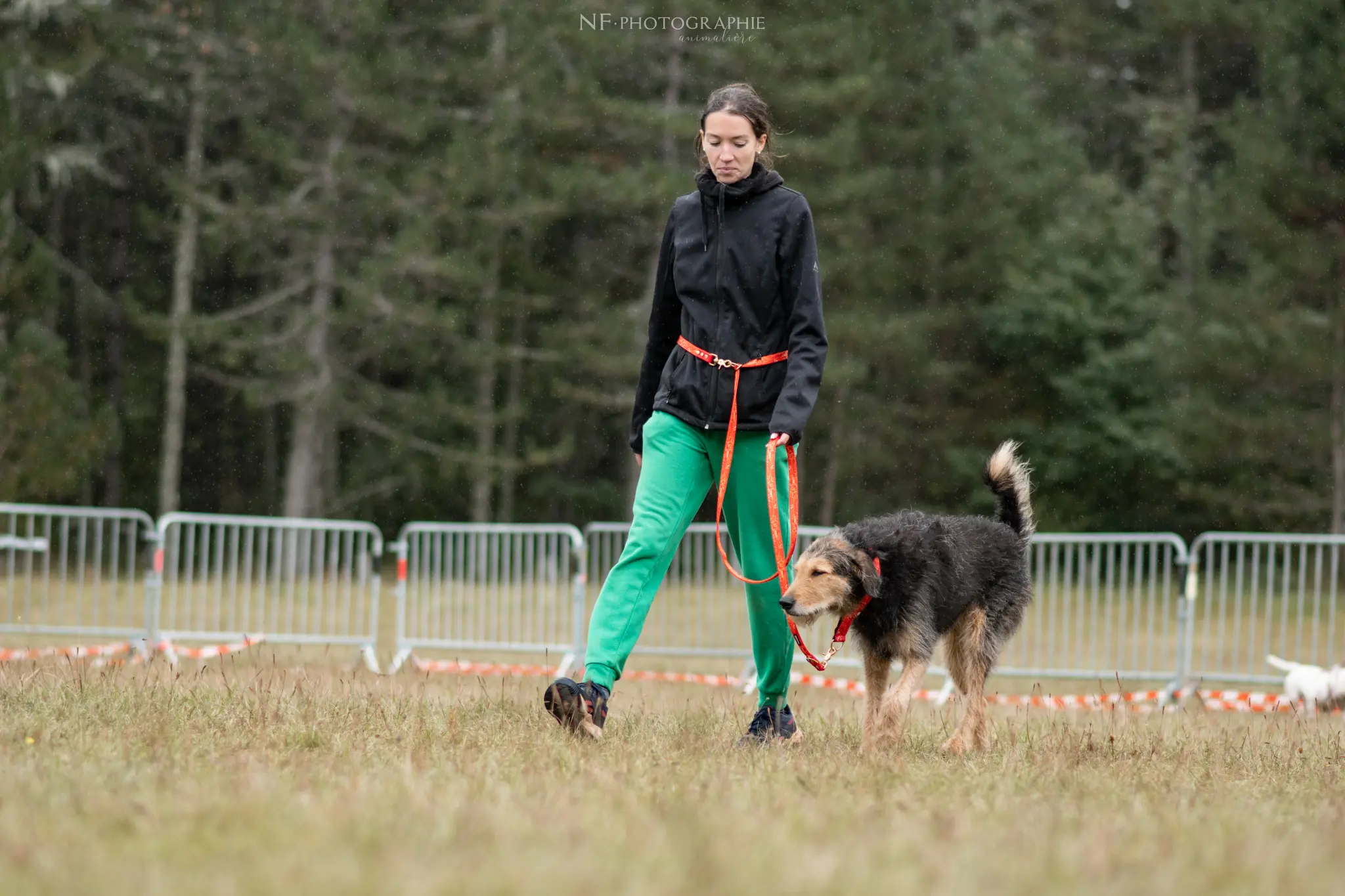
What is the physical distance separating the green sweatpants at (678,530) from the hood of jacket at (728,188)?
687 millimetres

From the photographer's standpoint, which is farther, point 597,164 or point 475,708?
point 597,164

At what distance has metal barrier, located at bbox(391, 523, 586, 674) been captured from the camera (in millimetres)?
11391

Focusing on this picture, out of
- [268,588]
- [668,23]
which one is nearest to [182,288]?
[668,23]

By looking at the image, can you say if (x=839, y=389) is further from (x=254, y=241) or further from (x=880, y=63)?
(x=254, y=241)

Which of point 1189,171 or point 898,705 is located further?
point 1189,171

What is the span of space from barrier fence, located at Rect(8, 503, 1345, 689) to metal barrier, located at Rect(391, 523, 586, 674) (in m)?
0.02

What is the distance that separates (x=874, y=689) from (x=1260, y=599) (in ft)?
24.1

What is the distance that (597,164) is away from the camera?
23797 millimetres

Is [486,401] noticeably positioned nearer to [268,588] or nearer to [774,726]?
[268,588]

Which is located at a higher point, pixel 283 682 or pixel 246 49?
pixel 246 49

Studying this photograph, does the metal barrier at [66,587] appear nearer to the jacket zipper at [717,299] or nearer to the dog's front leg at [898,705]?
the jacket zipper at [717,299]

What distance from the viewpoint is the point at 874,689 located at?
17.4 ft

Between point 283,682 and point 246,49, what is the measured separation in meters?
19.8

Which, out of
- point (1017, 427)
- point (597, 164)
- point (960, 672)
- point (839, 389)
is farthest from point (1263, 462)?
point (960, 672)
